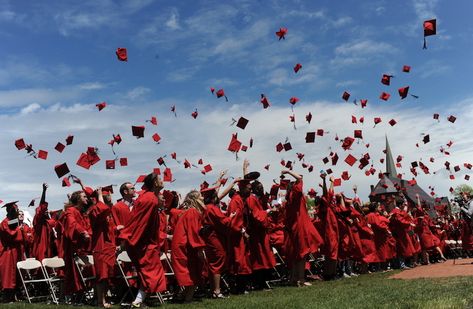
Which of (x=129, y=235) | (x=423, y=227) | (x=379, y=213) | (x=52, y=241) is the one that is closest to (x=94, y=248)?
(x=129, y=235)

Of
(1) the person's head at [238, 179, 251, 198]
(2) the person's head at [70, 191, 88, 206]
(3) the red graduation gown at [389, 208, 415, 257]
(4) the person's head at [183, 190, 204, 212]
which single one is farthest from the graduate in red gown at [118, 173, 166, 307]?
(3) the red graduation gown at [389, 208, 415, 257]

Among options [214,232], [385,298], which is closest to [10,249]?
[214,232]

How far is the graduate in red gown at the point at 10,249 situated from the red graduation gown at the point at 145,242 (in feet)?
16.3

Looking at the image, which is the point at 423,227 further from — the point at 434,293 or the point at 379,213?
the point at 434,293

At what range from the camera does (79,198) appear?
31.3ft

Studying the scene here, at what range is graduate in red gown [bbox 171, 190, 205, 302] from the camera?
8.62 meters

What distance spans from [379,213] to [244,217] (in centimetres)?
721

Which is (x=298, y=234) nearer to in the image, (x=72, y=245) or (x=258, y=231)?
(x=258, y=231)

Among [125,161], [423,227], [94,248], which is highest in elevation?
[125,161]

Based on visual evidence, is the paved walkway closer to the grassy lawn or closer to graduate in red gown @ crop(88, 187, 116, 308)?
the grassy lawn

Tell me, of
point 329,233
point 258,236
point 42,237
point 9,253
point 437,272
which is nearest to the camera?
point 258,236

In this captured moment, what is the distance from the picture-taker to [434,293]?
7207 mm

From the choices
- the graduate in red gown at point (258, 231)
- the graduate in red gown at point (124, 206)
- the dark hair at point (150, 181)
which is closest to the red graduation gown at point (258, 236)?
the graduate in red gown at point (258, 231)

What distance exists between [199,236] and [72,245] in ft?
8.50
